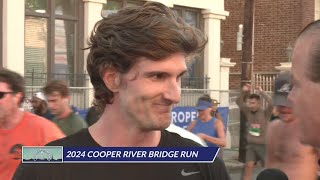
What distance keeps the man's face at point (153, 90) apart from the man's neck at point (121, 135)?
2.1 inches

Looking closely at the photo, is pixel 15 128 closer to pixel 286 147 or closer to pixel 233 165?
pixel 286 147

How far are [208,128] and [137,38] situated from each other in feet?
21.2

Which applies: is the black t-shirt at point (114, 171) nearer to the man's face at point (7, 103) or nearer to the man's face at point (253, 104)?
the man's face at point (7, 103)

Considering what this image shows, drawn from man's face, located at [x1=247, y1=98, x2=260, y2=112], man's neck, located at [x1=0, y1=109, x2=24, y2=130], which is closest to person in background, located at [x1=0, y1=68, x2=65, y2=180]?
man's neck, located at [x1=0, y1=109, x2=24, y2=130]

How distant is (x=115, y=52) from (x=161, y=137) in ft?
1.14

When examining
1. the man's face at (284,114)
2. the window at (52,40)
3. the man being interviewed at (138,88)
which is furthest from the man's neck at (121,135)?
the window at (52,40)

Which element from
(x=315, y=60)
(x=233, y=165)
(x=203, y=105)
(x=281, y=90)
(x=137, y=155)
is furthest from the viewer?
(x=233, y=165)

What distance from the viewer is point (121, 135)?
2.04 meters

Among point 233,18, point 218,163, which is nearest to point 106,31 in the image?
point 218,163

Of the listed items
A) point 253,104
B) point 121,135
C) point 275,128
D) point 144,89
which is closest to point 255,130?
point 253,104

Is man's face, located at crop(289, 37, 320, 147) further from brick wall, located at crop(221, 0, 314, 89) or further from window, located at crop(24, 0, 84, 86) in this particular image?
brick wall, located at crop(221, 0, 314, 89)

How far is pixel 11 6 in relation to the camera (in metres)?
12.1

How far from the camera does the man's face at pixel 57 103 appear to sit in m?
6.69

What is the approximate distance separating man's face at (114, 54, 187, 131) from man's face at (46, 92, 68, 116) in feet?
15.7
